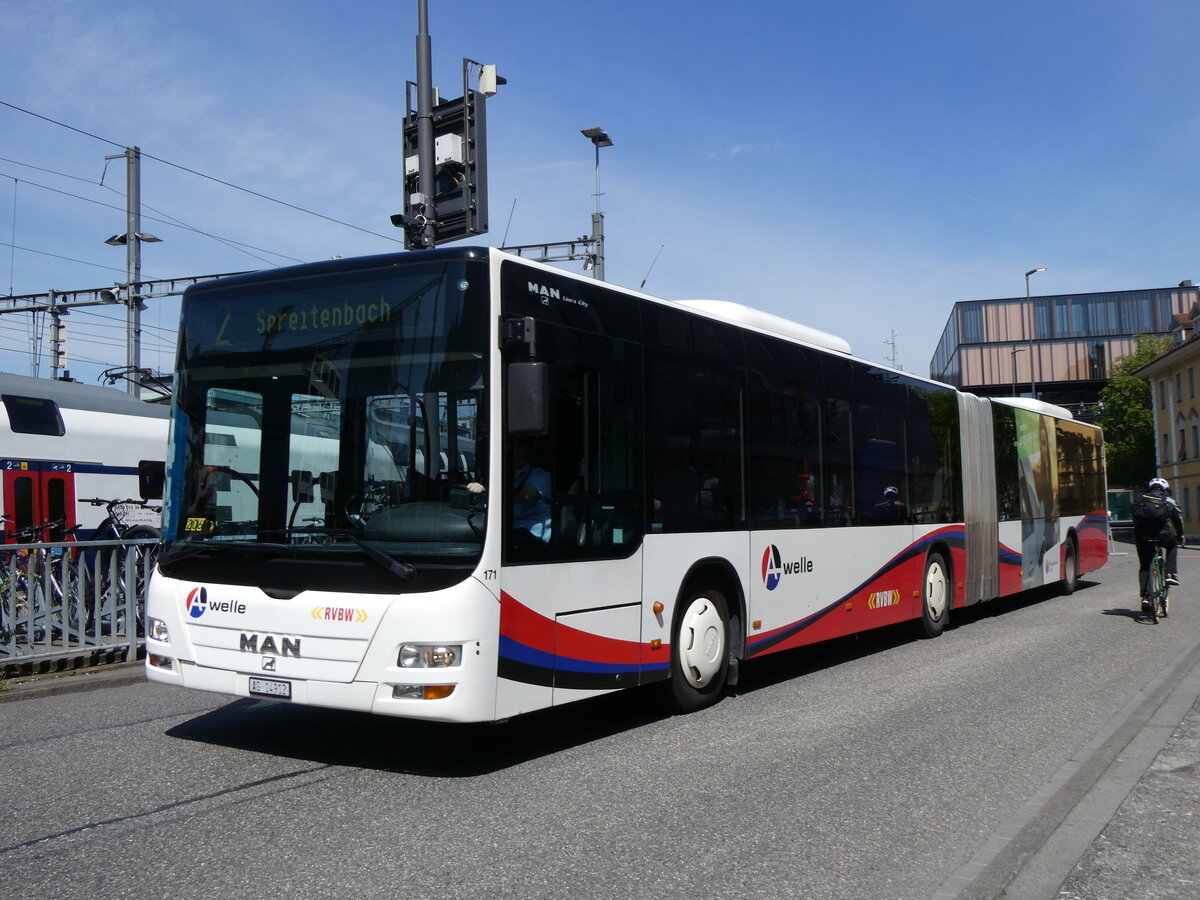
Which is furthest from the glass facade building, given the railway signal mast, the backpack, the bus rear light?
the bus rear light

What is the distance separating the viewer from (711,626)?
8273mm

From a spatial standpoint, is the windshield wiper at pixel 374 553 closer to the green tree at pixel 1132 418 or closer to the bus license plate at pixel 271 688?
the bus license plate at pixel 271 688

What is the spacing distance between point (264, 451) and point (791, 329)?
Answer: 538 centimetres

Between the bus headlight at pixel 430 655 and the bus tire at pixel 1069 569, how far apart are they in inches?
578

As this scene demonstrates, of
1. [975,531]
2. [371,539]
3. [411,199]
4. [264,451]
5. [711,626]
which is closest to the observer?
[371,539]

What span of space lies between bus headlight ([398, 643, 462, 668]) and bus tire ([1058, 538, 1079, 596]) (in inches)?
578

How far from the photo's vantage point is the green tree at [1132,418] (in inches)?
2889

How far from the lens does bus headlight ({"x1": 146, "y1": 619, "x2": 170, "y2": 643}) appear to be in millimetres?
6777

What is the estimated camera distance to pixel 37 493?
746 inches

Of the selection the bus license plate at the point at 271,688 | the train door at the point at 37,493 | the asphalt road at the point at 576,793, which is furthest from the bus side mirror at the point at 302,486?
the train door at the point at 37,493

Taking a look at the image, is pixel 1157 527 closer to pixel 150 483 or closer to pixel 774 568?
pixel 774 568

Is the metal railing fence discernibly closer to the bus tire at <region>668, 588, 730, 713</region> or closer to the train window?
the bus tire at <region>668, 588, 730, 713</region>

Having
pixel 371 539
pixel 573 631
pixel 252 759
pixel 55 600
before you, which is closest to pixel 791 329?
pixel 573 631

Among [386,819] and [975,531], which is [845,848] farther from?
[975,531]
